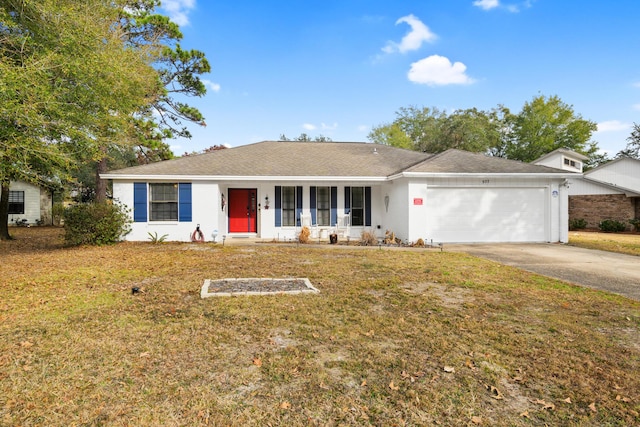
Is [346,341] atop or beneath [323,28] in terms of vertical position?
beneath

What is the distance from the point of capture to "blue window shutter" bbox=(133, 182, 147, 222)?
12.5 meters

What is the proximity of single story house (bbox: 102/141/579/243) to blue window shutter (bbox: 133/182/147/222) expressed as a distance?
0.04 meters

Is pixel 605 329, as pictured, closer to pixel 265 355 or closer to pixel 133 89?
pixel 265 355

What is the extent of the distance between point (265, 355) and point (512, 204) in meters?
12.3

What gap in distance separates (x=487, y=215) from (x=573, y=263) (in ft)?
14.0

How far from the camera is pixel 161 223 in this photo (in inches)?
498

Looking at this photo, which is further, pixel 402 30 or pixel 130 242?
pixel 402 30

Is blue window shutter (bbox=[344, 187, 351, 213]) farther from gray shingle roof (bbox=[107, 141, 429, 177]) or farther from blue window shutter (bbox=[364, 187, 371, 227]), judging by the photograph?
Result: gray shingle roof (bbox=[107, 141, 429, 177])

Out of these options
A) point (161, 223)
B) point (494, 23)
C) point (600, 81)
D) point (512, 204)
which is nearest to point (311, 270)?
point (161, 223)

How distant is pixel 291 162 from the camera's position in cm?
1439

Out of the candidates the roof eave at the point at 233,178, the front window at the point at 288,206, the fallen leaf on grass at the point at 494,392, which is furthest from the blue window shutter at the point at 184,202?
the fallen leaf on grass at the point at 494,392

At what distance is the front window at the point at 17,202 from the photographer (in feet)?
74.9

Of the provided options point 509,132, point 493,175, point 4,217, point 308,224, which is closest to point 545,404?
point 493,175

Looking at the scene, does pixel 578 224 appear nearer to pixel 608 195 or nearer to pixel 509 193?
pixel 608 195
